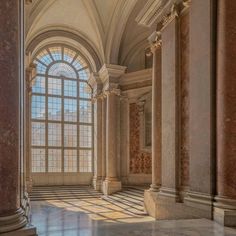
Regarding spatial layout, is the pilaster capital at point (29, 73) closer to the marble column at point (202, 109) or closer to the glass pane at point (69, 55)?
the glass pane at point (69, 55)

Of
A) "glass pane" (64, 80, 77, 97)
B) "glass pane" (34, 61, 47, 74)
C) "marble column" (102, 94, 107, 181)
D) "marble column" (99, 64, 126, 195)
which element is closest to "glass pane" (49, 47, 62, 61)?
"glass pane" (34, 61, 47, 74)

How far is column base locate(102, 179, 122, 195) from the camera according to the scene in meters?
13.4

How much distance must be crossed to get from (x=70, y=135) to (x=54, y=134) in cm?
81

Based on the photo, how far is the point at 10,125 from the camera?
336cm

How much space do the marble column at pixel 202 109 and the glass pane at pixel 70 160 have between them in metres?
11.3

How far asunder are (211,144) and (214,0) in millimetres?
2294

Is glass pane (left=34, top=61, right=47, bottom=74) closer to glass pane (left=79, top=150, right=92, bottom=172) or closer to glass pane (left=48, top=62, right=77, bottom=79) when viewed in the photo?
glass pane (left=48, top=62, right=77, bottom=79)

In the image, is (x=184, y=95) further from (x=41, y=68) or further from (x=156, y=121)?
(x=41, y=68)

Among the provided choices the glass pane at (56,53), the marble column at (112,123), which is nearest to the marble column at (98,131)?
the marble column at (112,123)

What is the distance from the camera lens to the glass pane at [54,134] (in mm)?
16047

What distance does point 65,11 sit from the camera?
47.1 feet

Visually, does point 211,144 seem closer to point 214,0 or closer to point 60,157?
point 214,0

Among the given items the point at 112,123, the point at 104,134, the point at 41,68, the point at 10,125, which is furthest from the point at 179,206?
the point at 41,68

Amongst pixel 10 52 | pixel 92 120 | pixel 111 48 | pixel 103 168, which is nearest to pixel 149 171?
pixel 103 168
